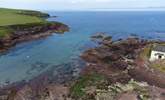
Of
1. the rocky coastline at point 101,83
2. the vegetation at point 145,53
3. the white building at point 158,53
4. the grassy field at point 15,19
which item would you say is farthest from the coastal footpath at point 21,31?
the white building at point 158,53

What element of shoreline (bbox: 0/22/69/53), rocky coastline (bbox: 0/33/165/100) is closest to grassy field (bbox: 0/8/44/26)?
shoreline (bbox: 0/22/69/53)

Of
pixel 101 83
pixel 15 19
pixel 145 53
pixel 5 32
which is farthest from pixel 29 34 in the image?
pixel 101 83

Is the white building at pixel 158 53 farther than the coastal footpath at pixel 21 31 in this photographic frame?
No

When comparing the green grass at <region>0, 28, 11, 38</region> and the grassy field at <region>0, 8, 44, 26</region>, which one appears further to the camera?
the grassy field at <region>0, 8, 44, 26</region>

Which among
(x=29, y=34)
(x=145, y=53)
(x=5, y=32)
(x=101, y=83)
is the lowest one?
(x=101, y=83)

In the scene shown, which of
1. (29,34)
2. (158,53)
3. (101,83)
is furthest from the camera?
(29,34)

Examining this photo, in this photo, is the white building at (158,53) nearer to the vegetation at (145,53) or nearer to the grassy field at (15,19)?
the vegetation at (145,53)

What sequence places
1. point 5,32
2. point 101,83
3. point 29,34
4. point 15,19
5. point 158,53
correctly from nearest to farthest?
point 101,83 → point 158,53 → point 5,32 → point 29,34 → point 15,19

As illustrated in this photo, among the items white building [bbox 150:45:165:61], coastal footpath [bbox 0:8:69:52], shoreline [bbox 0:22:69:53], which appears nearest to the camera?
A: white building [bbox 150:45:165:61]

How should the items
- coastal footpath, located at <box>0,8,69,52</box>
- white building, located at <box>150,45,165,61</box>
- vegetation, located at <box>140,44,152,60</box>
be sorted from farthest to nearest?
coastal footpath, located at <box>0,8,69,52</box> → vegetation, located at <box>140,44,152,60</box> → white building, located at <box>150,45,165,61</box>

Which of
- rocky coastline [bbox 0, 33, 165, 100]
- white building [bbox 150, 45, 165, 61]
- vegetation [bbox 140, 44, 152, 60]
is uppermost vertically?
white building [bbox 150, 45, 165, 61]

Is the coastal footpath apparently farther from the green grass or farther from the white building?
the white building

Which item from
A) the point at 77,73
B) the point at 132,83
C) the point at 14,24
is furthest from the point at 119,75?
the point at 14,24

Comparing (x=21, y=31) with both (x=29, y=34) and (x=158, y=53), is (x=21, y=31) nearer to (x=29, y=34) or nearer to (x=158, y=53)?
(x=29, y=34)
